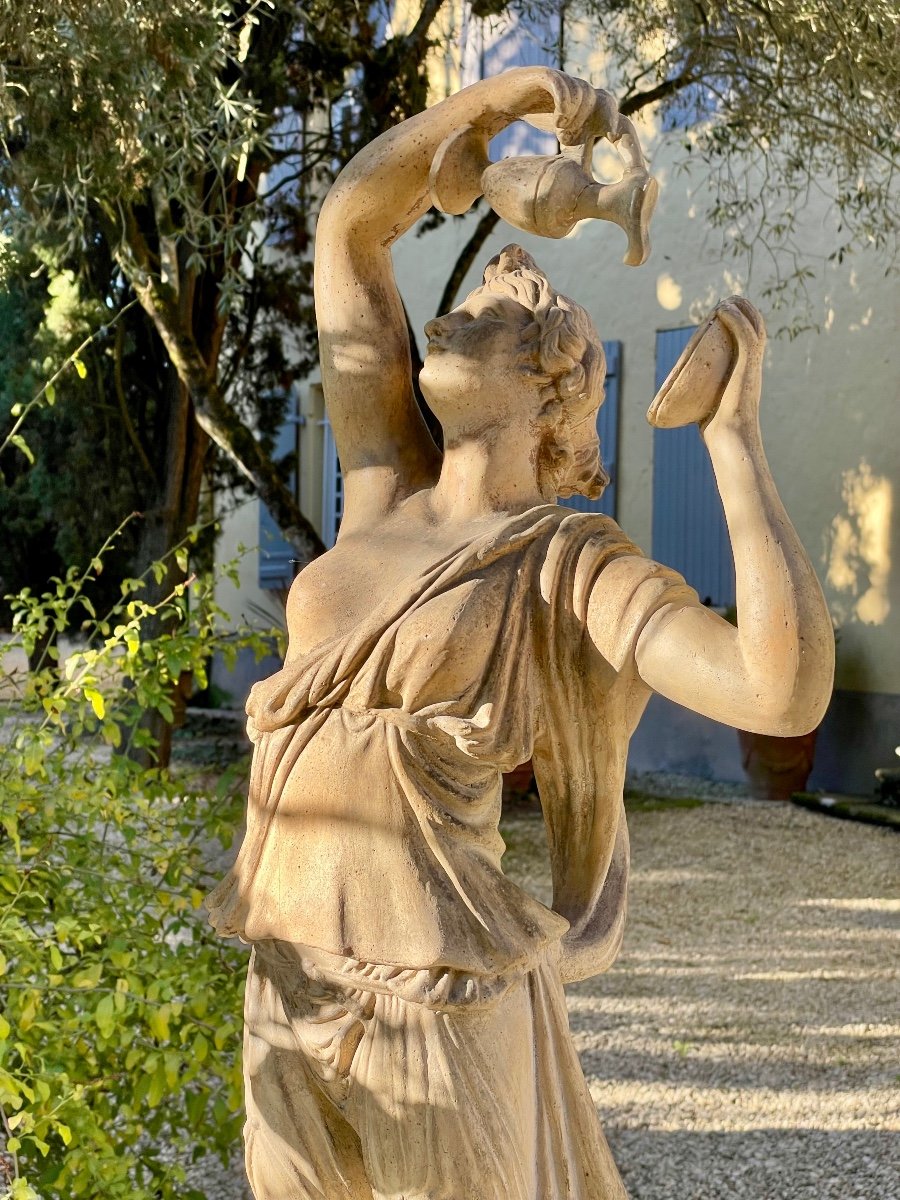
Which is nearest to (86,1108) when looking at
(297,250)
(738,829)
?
(738,829)

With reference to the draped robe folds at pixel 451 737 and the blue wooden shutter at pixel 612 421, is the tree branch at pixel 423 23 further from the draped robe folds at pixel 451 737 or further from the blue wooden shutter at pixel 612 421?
the draped robe folds at pixel 451 737

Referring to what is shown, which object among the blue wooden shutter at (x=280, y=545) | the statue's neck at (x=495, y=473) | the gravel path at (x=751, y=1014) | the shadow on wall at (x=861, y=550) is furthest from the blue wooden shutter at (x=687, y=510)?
the statue's neck at (x=495, y=473)

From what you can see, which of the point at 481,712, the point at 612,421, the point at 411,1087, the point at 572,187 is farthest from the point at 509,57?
the point at 411,1087

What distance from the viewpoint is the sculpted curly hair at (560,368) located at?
1723mm

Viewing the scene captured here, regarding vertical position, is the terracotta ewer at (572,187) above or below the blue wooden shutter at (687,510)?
above

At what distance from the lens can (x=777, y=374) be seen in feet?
30.0

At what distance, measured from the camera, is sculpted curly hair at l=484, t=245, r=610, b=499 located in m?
1.72

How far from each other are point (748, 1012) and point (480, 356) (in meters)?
→ 4.40

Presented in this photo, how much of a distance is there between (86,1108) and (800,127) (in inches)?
224

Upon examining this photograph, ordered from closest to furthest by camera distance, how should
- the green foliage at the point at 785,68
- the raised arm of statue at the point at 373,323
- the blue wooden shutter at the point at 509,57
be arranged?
the raised arm of statue at the point at 373,323 < the green foliage at the point at 785,68 < the blue wooden shutter at the point at 509,57

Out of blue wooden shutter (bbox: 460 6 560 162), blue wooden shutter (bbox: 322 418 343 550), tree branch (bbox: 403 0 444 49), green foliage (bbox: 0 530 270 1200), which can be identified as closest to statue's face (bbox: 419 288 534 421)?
green foliage (bbox: 0 530 270 1200)

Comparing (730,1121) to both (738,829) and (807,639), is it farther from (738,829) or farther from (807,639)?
(738,829)

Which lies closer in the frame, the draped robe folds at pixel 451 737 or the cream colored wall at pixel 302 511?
the draped robe folds at pixel 451 737

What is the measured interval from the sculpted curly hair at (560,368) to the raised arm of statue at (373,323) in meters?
0.18
